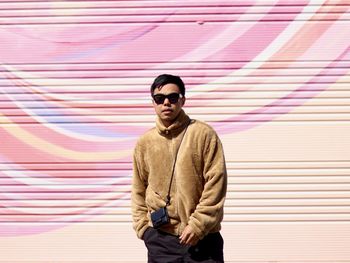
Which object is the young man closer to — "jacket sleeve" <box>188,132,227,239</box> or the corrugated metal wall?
"jacket sleeve" <box>188,132,227,239</box>

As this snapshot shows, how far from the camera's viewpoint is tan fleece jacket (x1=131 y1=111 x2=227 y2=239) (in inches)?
136

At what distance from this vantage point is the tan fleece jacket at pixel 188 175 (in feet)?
11.3

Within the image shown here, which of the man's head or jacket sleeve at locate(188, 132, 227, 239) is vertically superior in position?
the man's head

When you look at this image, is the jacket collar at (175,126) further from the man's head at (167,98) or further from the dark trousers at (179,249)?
the dark trousers at (179,249)

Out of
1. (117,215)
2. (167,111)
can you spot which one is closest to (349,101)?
(117,215)

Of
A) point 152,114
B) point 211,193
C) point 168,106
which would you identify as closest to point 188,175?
point 211,193

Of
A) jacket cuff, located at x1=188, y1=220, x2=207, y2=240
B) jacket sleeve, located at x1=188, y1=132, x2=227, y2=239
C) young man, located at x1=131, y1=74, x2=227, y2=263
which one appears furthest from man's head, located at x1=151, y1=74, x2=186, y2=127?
jacket cuff, located at x1=188, y1=220, x2=207, y2=240

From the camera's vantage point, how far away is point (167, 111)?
3521 mm

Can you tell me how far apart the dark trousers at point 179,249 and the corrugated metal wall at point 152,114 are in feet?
8.24

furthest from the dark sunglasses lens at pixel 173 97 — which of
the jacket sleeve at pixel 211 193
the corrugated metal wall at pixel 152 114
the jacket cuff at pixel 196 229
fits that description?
the corrugated metal wall at pixel 152 114

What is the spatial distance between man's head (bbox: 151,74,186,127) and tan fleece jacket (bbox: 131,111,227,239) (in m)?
0.05

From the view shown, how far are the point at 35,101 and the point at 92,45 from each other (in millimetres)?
787

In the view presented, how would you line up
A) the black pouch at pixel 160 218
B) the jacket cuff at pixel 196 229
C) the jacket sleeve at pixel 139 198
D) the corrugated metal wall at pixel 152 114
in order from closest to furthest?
1. the jacket cuff at pixel 196 229
2. the black pouch at pixel 160 218
3. the jacket sleeve at pixel 139 198
4. the corrugated metal wall at pixel 152 114

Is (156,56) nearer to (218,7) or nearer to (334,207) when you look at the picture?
(218,7)
